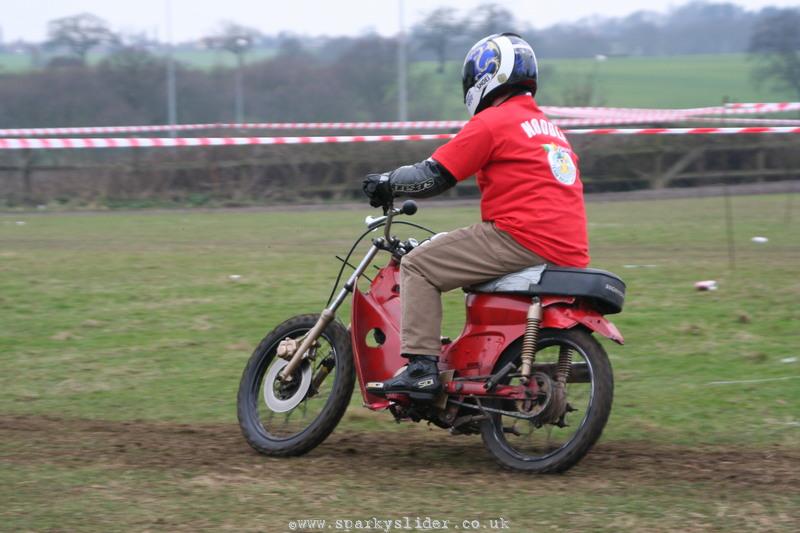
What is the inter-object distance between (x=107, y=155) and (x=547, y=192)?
16671 millimetres

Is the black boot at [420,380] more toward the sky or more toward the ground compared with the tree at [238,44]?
more toward the ground

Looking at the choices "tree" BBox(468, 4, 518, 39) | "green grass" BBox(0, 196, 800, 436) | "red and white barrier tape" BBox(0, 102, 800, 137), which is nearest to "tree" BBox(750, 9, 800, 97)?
"red and white barrier tape" BBox(0, 102, 800, 137)

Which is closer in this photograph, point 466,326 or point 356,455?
point 466,326

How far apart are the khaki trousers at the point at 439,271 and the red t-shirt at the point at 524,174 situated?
10 cm

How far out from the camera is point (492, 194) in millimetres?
5617

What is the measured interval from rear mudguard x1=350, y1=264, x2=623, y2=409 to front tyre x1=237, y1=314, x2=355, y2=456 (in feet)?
0.35

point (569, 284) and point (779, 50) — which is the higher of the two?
point (779, 50)

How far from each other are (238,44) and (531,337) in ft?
81.9

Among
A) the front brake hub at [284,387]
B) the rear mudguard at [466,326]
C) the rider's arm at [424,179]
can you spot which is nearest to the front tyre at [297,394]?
the front brake hub at [284,387]

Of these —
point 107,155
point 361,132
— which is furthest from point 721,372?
point 361,132

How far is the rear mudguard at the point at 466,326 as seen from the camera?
17.8ft

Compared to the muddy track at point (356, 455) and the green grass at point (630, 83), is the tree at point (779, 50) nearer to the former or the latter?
the green grass at point (630, 83)

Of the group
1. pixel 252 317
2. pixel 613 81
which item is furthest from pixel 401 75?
pixel 252 317

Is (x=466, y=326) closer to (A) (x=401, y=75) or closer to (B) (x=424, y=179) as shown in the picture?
(B) (x=424, y=179)
